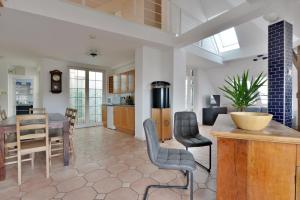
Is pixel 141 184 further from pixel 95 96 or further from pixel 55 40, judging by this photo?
pixel 95 96

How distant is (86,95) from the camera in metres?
6.43

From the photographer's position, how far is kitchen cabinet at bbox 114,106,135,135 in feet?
16.1

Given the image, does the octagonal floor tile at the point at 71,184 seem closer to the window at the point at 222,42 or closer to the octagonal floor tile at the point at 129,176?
the octagonal floor tile at the point at 129,176

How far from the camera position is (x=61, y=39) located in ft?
12.6

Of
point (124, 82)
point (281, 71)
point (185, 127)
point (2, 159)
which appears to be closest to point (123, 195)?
point (185, 127)

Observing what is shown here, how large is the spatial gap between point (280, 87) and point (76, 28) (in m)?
3.54

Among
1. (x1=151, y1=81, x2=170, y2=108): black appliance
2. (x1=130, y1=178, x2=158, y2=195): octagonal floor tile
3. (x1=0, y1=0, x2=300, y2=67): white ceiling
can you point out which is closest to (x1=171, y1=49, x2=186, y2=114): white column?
(x1=151, y1=81, x2=170, y2=108): black appliance

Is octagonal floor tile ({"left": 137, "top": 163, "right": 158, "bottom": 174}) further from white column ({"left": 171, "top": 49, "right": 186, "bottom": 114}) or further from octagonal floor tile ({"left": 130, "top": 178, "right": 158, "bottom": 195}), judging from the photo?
white column ({"left": 171, "top": 49, "right": 186, "bottom": 114})

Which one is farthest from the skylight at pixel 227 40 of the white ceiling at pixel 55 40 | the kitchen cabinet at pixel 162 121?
the kitchen cabinet at pixel 162 121

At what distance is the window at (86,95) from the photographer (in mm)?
6199

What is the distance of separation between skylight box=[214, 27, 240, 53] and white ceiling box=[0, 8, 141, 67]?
356cm

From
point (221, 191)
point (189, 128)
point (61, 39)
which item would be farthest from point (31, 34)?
point (221, 191)

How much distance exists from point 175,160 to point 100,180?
115cm

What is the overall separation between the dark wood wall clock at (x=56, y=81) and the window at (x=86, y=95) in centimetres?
46
